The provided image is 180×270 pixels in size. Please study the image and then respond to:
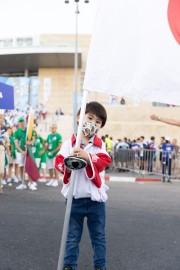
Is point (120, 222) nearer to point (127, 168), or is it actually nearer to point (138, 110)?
point (127, 168)

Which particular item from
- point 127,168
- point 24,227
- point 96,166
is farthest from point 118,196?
point 127,168

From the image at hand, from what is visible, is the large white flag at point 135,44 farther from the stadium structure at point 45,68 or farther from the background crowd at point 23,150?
the stadium structure at point 45,68

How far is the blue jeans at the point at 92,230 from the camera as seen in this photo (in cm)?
368

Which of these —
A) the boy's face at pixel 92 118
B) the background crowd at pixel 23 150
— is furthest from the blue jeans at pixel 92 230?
the background crowd at pixel 23 150

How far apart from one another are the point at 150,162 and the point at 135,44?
529 inches

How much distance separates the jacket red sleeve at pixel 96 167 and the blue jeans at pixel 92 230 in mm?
206

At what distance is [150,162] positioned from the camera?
16531 mm

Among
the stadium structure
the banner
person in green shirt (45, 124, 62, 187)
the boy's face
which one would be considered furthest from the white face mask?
the stadium structure

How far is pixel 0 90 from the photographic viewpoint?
29.7 ft

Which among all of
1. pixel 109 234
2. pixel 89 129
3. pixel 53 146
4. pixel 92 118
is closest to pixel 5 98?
pixel 53 146

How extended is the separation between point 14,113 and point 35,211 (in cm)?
2202

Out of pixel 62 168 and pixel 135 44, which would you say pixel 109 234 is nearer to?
pixel 62 168

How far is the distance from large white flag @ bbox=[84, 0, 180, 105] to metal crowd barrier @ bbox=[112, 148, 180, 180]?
484 inches

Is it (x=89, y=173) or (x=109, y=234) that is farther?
(x=109, y=234)
